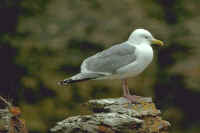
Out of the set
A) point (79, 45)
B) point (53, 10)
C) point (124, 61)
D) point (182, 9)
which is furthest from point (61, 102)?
point (124, 61)

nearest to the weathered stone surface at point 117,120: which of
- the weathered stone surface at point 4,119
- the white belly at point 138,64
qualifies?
the white belly at point 138,64

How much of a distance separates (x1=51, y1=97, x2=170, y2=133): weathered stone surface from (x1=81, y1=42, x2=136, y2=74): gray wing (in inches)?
13.4

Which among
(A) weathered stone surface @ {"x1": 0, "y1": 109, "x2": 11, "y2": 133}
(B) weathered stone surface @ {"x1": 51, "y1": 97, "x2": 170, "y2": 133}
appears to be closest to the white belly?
(B) weathered stone surface @ {"x1": 51, "y1": 97, "x2": 170, "y2": 133}

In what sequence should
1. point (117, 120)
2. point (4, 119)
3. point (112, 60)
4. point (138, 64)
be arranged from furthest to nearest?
point (112, 60) → point (138, 64) → point (117, 120) → point (4, 119)

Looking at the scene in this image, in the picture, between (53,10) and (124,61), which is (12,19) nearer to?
(53,10)

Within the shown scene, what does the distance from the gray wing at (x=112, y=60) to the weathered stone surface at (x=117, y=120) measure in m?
0.34

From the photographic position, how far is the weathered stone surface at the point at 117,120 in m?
5.30

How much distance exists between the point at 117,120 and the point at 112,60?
0.74 meters

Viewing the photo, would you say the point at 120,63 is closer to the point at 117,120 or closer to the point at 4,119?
the point at 117,120

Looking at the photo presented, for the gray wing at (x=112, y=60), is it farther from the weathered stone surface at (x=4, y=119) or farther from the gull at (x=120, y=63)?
the weathered stone surface at (x=4, y=119)

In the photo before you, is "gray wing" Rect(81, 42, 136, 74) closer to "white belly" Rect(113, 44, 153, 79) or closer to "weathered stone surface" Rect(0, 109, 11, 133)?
"white belly" Rect(113, 44, 153, 79)

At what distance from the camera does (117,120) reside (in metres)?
5.30

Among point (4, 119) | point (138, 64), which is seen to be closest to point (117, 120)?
point (138, 64)

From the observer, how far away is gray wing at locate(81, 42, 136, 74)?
5.71 m
